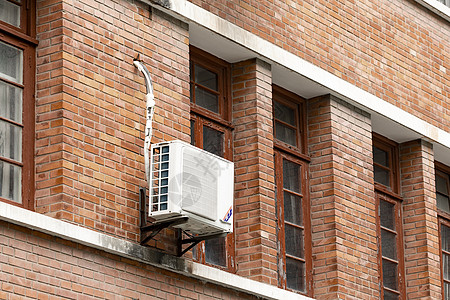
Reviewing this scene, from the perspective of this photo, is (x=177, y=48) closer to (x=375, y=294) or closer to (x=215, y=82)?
(x=215, y=82)

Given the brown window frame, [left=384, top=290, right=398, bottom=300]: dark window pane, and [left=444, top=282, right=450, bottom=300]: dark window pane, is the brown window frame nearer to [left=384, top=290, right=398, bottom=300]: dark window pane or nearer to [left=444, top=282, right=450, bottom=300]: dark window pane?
[left=444, top=282, right=450, bottom=300]: dark window pane

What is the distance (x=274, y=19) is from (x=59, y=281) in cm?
484

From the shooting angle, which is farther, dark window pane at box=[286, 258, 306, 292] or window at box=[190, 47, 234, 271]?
dark window pane at box=[286, 258, 306, 292]

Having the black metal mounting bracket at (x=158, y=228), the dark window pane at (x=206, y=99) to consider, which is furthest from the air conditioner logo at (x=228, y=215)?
the dark window pane at (x=206, y=99)

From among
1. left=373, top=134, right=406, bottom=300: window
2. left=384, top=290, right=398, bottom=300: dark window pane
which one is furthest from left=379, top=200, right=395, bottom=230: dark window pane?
left=384, top=290, right=398, bottom=300: dark window pane

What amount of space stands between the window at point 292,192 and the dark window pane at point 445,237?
2928 millimetres

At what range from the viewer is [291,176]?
46.2 feet

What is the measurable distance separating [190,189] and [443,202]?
637 centimetres

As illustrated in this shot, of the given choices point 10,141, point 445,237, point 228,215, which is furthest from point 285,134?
point 10,141

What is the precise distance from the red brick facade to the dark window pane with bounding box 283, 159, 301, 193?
141 millimetres

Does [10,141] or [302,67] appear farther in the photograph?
[302,67]

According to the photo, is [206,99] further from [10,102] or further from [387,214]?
[387,214]

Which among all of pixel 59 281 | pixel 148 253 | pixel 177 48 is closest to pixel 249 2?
pixel 177 48

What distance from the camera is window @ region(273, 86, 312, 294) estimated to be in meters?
13.6
